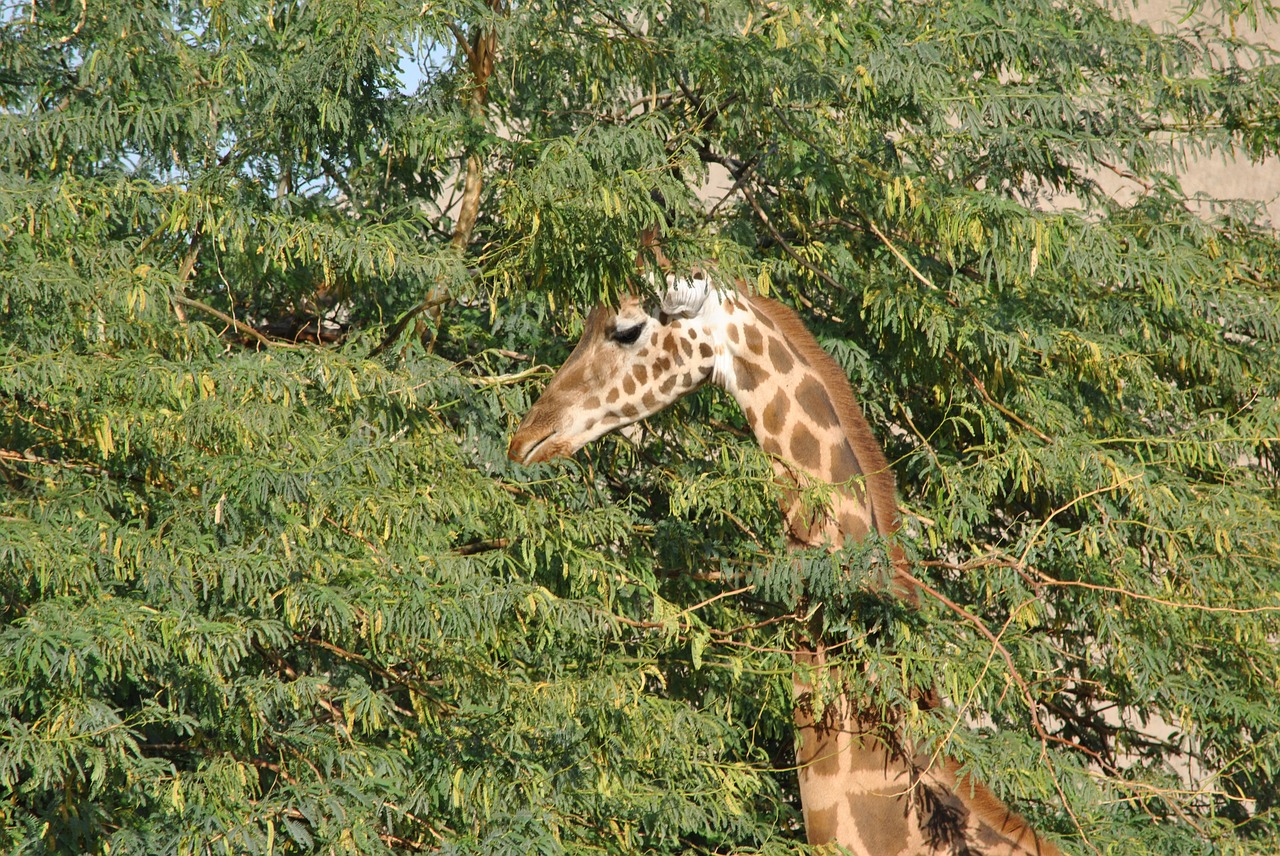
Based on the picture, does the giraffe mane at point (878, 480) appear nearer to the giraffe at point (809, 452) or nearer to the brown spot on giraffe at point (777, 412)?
the giraffe at point (809, 452)

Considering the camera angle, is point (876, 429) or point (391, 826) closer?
point (391, 826)

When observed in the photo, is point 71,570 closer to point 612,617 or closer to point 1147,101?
point 612,617

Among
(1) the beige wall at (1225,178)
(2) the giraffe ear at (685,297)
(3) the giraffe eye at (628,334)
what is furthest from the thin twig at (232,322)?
(1) the beige wall at (1225,178)

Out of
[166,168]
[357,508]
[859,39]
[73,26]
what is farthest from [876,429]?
[73,26]

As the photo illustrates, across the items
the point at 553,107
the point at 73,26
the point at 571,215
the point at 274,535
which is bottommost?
the point at 274,535

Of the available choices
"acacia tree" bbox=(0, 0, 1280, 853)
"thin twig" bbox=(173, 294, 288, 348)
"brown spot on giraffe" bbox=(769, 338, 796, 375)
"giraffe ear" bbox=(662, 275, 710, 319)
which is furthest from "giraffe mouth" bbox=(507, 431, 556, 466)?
"thin twig" bbox=(173, 294, 288, 348)

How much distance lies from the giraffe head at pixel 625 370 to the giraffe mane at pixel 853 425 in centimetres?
20

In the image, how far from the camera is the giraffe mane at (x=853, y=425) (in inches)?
124

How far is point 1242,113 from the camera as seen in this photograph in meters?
4.42

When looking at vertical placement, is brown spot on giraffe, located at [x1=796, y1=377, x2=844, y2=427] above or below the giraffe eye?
below

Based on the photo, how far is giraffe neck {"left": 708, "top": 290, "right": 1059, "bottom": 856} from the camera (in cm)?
306

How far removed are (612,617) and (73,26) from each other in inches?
89.5

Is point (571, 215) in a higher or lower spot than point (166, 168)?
lower

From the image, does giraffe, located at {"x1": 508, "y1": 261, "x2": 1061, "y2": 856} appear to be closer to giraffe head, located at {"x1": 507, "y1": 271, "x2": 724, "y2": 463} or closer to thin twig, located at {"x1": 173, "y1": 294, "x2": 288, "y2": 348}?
giraffe head, located at {"x1": 507, "y1": 271, "x2": 724, "y2": 463}
